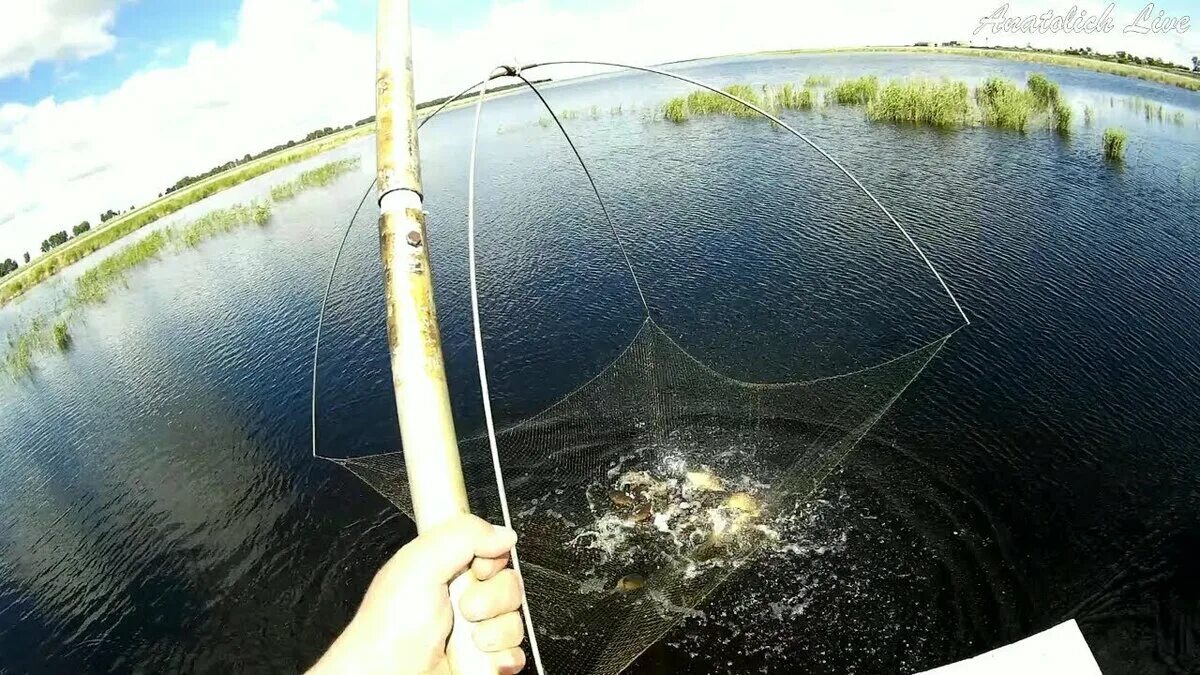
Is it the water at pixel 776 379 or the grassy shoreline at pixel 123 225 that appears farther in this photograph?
the grassy shoreline at pixel 123 225

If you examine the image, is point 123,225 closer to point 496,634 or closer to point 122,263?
point 122,263

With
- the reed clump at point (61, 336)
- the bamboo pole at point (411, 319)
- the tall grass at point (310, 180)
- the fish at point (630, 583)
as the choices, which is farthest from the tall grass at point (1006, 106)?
the tall grass at point (310, 180)

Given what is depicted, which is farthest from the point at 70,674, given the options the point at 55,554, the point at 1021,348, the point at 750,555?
the point at 1021,348

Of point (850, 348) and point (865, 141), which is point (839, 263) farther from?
point (865, 141)

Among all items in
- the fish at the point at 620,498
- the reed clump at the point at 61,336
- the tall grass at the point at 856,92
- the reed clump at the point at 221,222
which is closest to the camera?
the fish at the point at 620,498

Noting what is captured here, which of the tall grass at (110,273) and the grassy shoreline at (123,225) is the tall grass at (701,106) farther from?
the tall grass at (110,273)

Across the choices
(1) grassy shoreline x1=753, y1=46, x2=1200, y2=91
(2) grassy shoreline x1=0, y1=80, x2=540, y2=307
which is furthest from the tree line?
(1) grassy shoreline x1=753, y1=46, x2=1200, y2=91
